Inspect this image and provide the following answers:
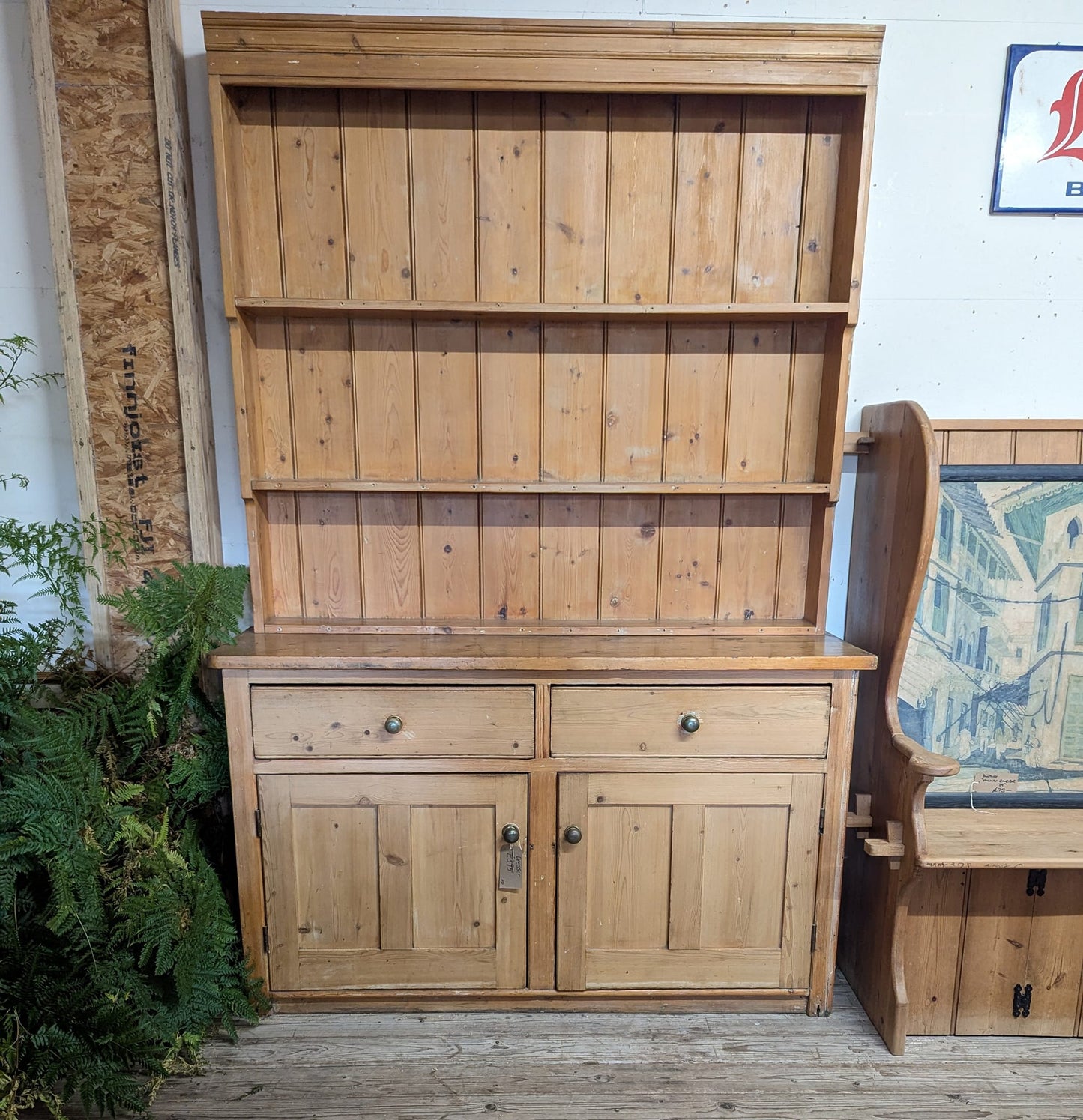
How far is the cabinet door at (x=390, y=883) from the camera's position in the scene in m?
1.72

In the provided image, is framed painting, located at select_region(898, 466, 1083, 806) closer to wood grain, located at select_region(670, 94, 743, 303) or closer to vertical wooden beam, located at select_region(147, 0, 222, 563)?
wood grain, located at select_region(670, 94, 743, 303)

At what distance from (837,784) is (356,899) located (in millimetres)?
1225

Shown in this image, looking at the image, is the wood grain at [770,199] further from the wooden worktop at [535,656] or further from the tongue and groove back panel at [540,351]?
the wooden worktop at [535,656]

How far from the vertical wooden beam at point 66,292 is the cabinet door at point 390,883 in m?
0.76

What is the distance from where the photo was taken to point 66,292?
5.87 ft

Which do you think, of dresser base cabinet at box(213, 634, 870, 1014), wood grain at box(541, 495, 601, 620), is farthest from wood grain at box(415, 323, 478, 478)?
dresser base cabinet at box(213, 634, 870, 1014)

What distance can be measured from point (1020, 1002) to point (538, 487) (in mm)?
1763

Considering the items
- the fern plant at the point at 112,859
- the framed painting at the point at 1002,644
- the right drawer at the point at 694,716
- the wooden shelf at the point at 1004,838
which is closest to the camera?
the fern plant at the point at 112,859

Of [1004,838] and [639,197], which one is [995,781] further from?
[639,197]

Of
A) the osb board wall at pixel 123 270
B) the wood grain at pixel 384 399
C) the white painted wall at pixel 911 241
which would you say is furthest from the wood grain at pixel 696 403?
the osb board wall at pixel 123 270

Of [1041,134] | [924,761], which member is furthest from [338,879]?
[1041,134]

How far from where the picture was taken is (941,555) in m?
1.83

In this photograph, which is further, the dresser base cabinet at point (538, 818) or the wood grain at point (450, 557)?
the wood grain at point (450, 557)

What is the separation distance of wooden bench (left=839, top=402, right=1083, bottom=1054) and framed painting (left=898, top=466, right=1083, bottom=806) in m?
0.09
